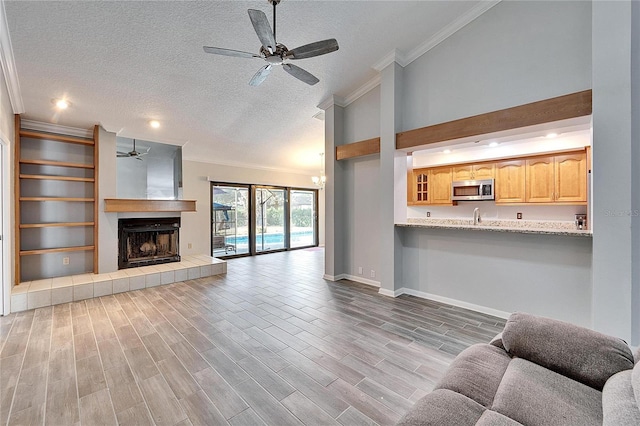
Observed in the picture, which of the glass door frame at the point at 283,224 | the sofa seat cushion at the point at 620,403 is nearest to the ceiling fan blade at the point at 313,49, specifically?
the sofa seat cushion at the point at 620,403

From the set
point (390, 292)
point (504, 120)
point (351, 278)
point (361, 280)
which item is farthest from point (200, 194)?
point (504, 120)

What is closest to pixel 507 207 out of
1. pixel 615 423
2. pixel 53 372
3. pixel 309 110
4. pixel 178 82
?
pixel 309 110

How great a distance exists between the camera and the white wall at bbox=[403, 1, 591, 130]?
9.32 ft

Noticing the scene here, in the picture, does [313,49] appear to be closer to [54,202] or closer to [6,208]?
[6,208]

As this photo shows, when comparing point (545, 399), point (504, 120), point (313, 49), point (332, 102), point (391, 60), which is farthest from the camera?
point (332, 102)

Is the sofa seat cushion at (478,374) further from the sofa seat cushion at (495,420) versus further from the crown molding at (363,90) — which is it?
the crown molding at (363,90)

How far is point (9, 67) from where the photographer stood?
10.1 feet

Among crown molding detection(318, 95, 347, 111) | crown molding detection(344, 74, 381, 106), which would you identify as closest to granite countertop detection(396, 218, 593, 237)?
crown molding detection(344, 74, 381, 106)

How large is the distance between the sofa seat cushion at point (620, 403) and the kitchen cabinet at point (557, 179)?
438cm

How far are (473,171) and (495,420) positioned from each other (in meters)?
5.40

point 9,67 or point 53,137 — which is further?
point 53,137

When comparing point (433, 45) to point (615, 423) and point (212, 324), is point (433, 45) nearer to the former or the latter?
point (615, 423)

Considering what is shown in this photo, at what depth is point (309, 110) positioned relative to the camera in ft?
17.4

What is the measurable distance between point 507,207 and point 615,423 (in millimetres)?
5272
